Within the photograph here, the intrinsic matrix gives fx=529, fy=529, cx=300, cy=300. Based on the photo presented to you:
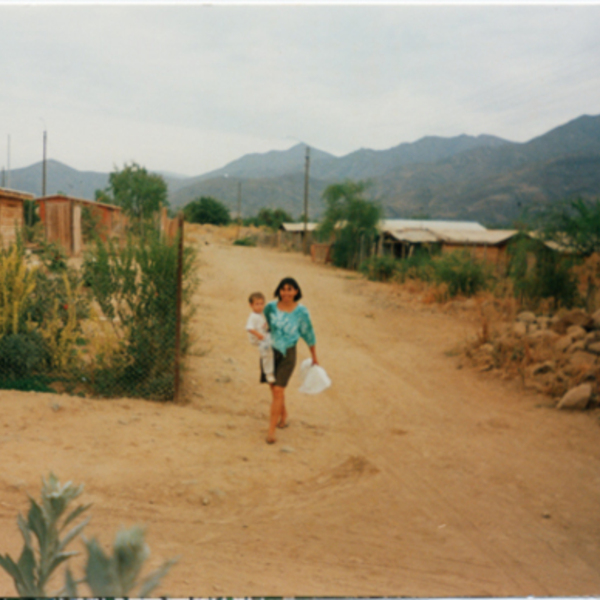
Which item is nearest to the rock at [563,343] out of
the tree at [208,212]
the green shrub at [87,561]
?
the green shrub at [87,561]

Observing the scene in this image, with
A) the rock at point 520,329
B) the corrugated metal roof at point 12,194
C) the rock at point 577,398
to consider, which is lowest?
the rock at point 577,398

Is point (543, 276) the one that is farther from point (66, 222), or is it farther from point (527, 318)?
point (66, 222)

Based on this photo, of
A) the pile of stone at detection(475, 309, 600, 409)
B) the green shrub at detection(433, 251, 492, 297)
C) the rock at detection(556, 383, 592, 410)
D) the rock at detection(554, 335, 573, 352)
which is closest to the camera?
the rock at detection(556, 383, 592, 410)

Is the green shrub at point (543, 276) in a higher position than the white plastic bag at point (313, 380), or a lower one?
higher

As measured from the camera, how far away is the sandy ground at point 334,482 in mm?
2965

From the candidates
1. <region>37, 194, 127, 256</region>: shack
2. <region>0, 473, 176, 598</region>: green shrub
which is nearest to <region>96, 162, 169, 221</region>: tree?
<region>37, 194, 127, 256</region>: shack

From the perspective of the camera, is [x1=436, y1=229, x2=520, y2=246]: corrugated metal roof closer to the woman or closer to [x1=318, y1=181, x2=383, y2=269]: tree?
[x1=318, y1=181, x2=383, y2=269]: tree

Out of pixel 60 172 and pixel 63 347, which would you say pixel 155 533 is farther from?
pixel 60 172

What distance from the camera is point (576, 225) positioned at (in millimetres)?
9797

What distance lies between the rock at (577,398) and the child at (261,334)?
3.57 m

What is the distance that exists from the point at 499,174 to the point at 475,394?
72405 mm

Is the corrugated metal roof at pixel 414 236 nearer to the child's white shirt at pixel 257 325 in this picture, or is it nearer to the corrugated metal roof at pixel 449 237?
the corrugated metal roof at pixel 449 237

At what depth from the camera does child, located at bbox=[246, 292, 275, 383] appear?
4.60 meters

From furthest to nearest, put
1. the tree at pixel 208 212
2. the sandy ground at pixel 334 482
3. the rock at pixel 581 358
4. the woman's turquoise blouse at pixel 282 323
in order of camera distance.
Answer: the tree at pixel 208 212 < the rock at pixel 581 358 < the woman's turquoise blouse at pixel 282 323 < the sandy ground at pixel 334 482
